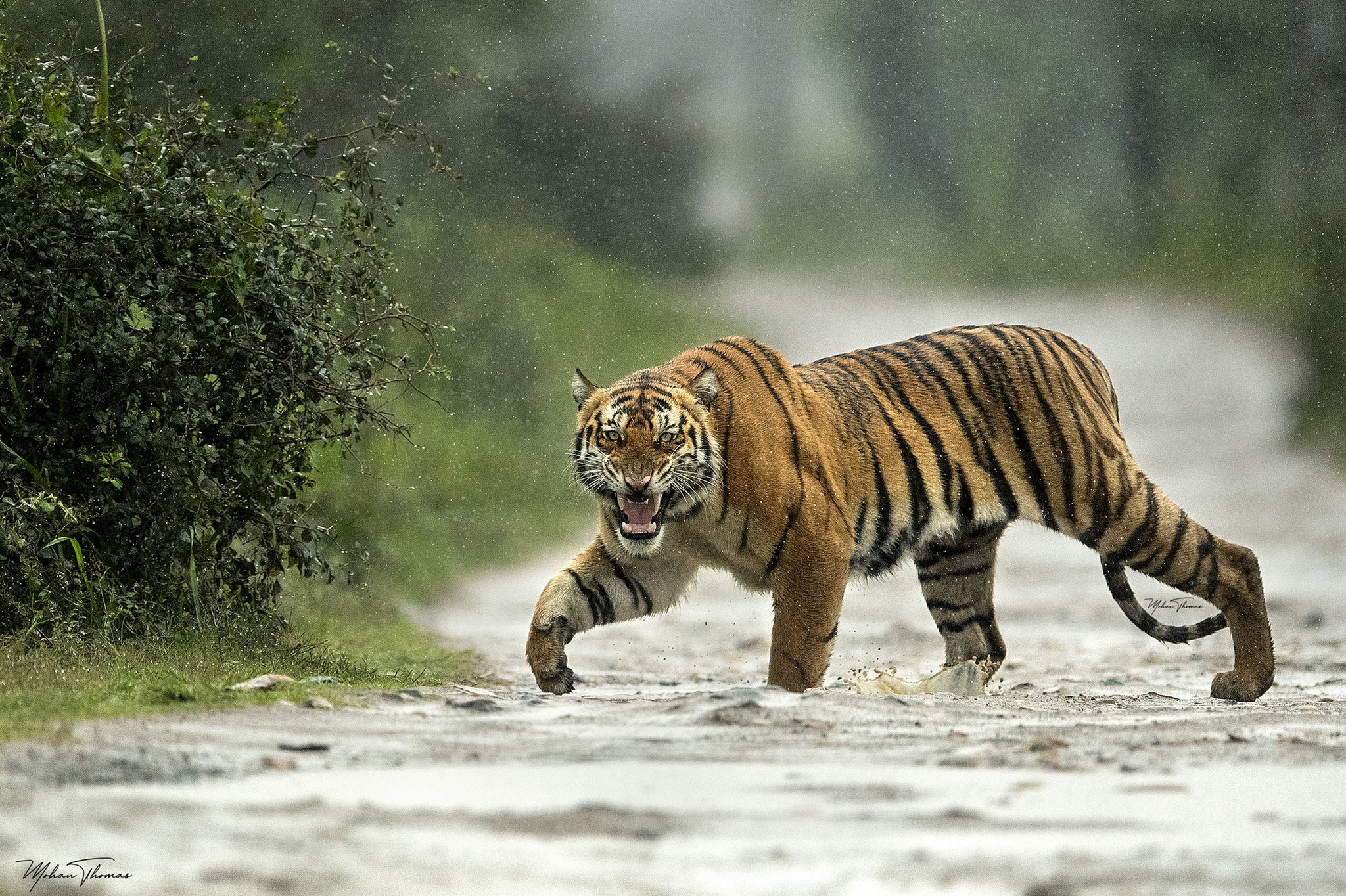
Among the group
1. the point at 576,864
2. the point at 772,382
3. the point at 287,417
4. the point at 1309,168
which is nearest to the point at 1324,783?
the point at 576,864

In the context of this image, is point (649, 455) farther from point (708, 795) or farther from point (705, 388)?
point (708, 795)

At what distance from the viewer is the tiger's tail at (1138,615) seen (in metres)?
6.77

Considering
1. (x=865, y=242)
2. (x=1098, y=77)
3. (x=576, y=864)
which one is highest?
(x=1098, y=77)

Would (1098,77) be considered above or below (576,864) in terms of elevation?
above

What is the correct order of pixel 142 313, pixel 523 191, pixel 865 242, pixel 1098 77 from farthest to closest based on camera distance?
pixel 1098 77, pixel 865 242, pixel 523 191, pixel 142 313

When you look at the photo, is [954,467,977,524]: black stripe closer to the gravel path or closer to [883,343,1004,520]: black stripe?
[883,343,1004,520]: black stripe

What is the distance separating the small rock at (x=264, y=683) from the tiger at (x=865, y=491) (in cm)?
106

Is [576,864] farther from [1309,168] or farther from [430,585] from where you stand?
[1309,168]

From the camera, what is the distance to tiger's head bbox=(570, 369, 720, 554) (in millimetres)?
5586

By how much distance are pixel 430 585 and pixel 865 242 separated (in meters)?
13.0

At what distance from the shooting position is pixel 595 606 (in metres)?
6.01
